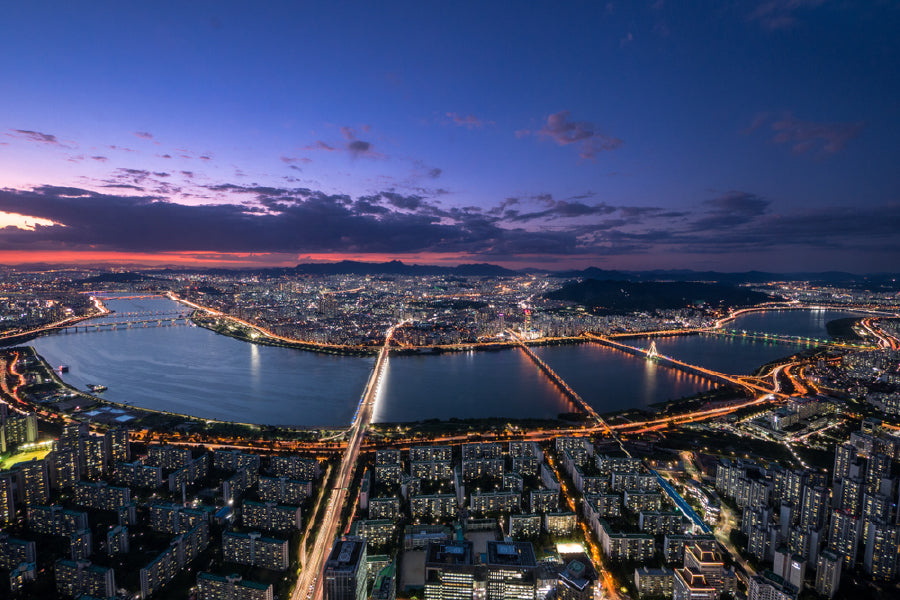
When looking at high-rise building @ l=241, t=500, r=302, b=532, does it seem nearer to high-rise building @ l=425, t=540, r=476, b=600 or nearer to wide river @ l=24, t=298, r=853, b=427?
high-rise building @ l=425, t=540, r=476, b=600

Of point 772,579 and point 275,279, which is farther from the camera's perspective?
point 275,279

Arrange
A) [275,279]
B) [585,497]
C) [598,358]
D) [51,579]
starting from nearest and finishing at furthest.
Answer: [51,579] → [585,497] → [598,358] → [275,279]

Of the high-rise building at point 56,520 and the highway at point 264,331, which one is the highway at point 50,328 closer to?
the highway at point 264,331

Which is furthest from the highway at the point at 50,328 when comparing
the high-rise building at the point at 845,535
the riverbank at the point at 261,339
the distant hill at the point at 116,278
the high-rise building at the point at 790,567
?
the high-rise building at the point at 845,535

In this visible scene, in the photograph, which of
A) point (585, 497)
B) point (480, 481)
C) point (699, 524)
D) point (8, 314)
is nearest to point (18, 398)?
point (480, 481)

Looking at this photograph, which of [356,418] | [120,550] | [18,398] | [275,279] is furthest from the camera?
[275,279]

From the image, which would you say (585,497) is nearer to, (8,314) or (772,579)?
(772,579)
